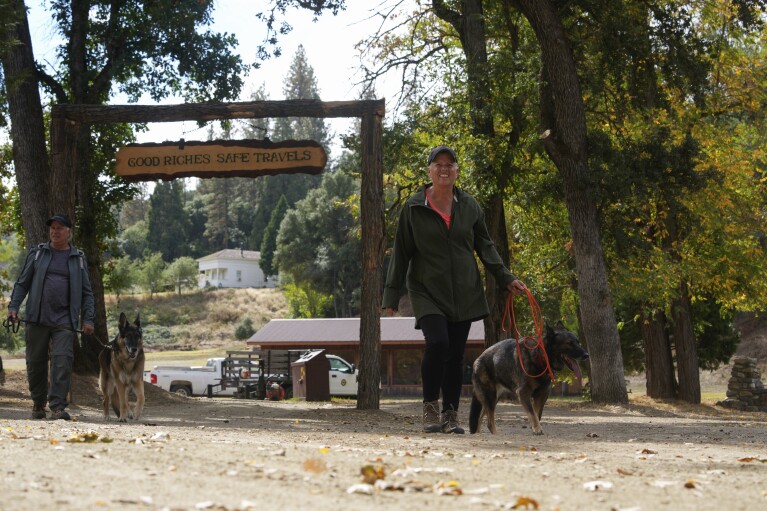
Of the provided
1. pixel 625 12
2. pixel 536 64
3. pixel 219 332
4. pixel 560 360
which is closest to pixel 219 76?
pixel 536 64

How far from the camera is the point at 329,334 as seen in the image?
168 feet

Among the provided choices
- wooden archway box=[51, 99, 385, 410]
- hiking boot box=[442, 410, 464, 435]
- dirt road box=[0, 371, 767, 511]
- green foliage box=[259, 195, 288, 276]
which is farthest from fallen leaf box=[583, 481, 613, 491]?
green foliage box=[259, 195, 288, 276]

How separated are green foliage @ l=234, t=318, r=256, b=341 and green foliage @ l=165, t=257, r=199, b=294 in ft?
62.4

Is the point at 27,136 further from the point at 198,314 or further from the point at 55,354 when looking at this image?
the point at 198,314

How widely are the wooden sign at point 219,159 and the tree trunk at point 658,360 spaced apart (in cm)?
1679

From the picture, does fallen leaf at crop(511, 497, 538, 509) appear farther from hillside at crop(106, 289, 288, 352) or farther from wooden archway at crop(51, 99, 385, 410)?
hillside at crop(106, 289, 288, 352)

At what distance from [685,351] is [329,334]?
2455 cm

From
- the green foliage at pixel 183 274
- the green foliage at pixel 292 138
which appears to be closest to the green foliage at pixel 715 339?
the green foliage at pixel 183 274

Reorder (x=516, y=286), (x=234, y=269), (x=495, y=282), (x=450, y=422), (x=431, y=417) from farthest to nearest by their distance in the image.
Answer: (x=234, y=269), (x=495, y=282), (x=431, y=417), (x=450, y=422), (x=516, y=286)

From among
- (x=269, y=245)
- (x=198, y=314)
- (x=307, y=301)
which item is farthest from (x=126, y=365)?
(x=269, y=245)

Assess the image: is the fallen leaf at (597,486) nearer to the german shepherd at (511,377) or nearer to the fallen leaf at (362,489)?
the fallen leaf at (362,489)

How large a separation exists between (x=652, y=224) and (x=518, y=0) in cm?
884

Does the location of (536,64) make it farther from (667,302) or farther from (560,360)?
(560,360)

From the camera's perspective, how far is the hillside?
280ft
